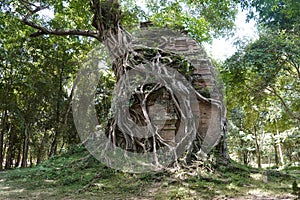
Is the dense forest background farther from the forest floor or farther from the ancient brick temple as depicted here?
the forest floor

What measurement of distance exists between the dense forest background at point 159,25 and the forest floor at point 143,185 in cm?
265

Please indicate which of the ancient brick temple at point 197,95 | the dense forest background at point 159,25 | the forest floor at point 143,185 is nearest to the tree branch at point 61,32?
the dense forest background at point 159,25

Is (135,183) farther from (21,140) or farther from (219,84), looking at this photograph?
(21,140)

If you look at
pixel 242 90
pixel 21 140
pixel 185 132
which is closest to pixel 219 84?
pixel 242 90

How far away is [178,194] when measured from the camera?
3.97 metres

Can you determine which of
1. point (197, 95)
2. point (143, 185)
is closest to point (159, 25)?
point (197, 95)

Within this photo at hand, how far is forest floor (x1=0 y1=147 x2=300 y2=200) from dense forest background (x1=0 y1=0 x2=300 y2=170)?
2645 mm

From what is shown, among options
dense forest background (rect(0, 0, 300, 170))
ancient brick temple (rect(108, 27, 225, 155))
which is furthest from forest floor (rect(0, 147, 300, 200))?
dense forest background (rect(0, 0, 300, 170))

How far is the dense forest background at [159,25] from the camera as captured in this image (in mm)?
6468

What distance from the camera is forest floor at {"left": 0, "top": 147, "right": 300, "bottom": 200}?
4184 millimetres

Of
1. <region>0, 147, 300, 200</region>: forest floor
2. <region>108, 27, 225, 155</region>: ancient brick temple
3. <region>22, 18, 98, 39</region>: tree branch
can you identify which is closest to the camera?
<region>0, 147, 300, 200</region>: forest floor

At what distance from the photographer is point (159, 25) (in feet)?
28.2

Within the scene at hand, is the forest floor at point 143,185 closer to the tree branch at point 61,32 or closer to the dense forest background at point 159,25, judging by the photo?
the dense forest background at point 159,25

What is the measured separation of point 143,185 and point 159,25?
539 cm
